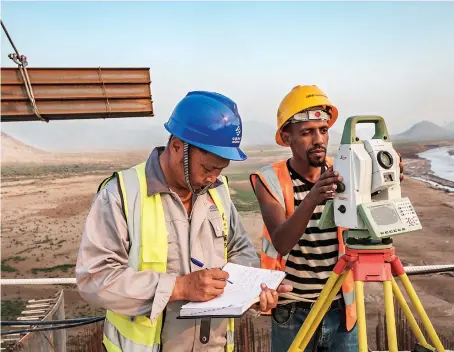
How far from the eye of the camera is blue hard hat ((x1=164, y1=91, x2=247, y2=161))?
1572 millimetres

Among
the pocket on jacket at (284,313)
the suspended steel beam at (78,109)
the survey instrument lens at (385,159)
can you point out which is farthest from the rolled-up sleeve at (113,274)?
the suspended steel beam at (78,109)

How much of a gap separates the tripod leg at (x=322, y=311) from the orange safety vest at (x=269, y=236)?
7.2 inches

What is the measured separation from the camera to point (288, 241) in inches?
75.7

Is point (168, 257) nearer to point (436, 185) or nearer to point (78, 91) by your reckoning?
point (78, 91)

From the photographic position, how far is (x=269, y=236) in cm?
212

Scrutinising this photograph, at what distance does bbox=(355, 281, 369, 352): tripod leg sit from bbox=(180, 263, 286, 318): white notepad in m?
0.30

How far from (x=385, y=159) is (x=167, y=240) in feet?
2.93

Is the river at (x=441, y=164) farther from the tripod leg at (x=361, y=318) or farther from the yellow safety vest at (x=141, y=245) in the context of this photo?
the yellow safety vest at (x=141, y=245)

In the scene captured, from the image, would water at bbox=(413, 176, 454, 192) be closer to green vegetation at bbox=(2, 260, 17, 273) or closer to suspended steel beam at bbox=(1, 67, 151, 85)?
green vegetation at bbox=(2, 260, 17, 273)

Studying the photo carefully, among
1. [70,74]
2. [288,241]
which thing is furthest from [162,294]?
[70,74]

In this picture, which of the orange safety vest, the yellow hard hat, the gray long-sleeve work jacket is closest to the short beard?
the orange safety vest

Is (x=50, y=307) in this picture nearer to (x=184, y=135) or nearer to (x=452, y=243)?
(x=184, y=135)

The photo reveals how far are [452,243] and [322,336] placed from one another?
45.3 ft

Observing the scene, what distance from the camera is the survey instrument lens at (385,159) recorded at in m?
1.75
